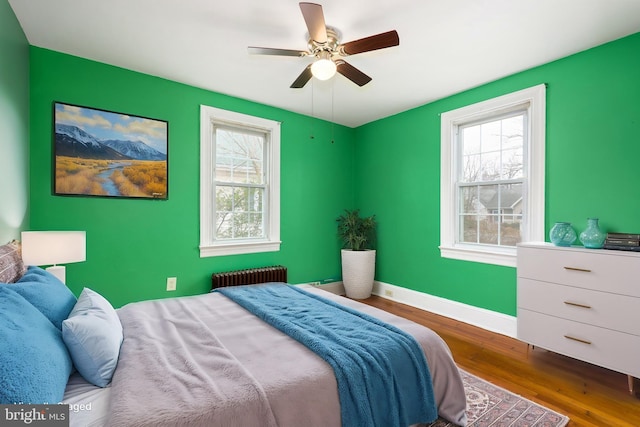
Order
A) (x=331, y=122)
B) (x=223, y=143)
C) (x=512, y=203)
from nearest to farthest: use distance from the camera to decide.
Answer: (x=512, y=203)
(x=223, y=143)
(x=331, y=122)

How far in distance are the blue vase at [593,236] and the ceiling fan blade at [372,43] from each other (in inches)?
82.0

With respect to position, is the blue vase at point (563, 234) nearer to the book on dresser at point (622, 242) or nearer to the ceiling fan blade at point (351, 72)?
the book on dresser at point (622, 242)

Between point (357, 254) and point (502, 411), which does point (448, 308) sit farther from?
point (502, 411)

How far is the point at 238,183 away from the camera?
3.68 metres

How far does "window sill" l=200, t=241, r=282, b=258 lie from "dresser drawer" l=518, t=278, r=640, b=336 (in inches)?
108

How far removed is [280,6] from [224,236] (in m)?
2.52

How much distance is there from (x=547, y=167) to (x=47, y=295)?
3825 millimetres

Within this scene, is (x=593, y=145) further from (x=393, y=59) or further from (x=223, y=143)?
(x=223, y=143)

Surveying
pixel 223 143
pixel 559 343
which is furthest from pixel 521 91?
pixel 223 143

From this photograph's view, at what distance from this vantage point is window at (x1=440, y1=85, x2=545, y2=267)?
2824 mm

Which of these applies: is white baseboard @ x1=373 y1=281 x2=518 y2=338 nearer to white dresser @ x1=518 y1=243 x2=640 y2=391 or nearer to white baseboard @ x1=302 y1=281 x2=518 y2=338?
white baseboard @ x1=302 y1=281 x2=518 y2=338

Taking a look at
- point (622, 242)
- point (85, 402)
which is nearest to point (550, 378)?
point (622, 242)

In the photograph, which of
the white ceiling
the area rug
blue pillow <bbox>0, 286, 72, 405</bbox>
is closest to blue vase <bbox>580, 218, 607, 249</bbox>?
the area rug

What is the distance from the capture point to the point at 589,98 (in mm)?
2502
